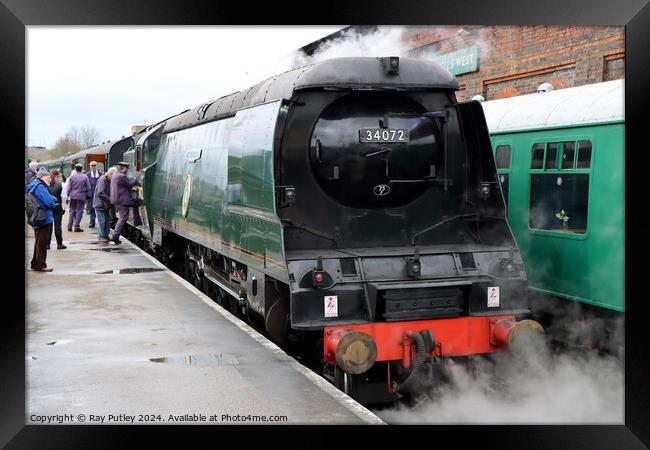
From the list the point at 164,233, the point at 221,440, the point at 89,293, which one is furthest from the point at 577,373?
the point at 164,233

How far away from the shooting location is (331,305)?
5207 millimetres

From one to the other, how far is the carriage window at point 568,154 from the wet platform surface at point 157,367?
118 inches

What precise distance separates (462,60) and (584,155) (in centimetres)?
404

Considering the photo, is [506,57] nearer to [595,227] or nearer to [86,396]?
[595,227]

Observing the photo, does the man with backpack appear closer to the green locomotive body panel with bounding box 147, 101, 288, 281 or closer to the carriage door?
the green locomotive body panel with bounding box 147, 101, 288, 281

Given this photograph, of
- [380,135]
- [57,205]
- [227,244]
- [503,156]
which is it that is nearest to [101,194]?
[57,205]

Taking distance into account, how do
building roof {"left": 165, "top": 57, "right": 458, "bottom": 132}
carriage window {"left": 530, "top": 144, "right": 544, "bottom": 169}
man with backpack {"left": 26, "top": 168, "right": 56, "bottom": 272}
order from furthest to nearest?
man with backpack {"left": 26, "top": 168, "right": 56, "bottom": 272} → carriage window {"left": 530, "top": 144, "right": 544, "bottom": 169} → building roof {"left": 165, "top": 57, "right": 458, "bottom": 132}

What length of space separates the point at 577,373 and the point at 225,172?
4.01m

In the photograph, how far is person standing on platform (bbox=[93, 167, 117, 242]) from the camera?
1417 cm

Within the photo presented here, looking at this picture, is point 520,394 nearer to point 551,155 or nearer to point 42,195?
point 551,155

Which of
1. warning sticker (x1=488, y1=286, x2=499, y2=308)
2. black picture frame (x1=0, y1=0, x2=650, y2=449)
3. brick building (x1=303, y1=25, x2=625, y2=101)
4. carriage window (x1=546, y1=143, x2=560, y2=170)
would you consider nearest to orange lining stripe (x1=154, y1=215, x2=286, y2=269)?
warning sticker (x1=488, y1=286, x2=499, y2=308)

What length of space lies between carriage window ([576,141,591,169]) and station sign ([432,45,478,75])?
3936 millimetres

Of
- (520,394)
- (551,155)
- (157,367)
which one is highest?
(551,155)

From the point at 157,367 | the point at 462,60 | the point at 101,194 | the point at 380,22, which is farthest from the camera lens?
the point at 101,194
